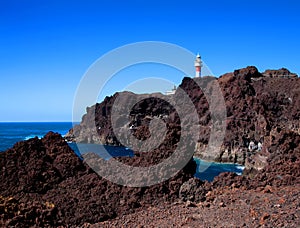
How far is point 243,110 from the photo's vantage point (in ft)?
163

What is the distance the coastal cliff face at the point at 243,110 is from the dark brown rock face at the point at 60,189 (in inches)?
771

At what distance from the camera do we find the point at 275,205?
818cm

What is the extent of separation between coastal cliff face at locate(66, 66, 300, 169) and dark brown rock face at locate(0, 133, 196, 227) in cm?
1957

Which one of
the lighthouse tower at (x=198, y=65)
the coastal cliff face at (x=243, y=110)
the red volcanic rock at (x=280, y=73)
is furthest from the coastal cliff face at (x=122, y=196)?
the lighthouse tower at (x=198, y=65)

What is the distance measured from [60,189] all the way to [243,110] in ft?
142

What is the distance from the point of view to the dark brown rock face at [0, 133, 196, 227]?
8398 millimetres

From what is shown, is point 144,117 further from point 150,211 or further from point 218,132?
point 150,211

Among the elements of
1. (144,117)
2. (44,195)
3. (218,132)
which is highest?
(144,117)

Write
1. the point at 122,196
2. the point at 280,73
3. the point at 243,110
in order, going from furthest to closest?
1. the point at 280,73
2. the point at 243,110
3. the point at 122,196

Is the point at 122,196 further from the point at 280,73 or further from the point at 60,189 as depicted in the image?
the point at 280,73

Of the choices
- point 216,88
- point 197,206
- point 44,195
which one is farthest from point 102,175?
point 216,88

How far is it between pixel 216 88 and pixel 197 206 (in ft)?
169

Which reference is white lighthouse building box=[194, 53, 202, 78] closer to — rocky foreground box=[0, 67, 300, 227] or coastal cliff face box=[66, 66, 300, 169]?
coastal cliff face box=[66, 66, 300, 169]

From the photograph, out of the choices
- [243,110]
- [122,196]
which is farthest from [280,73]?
[122,196]
